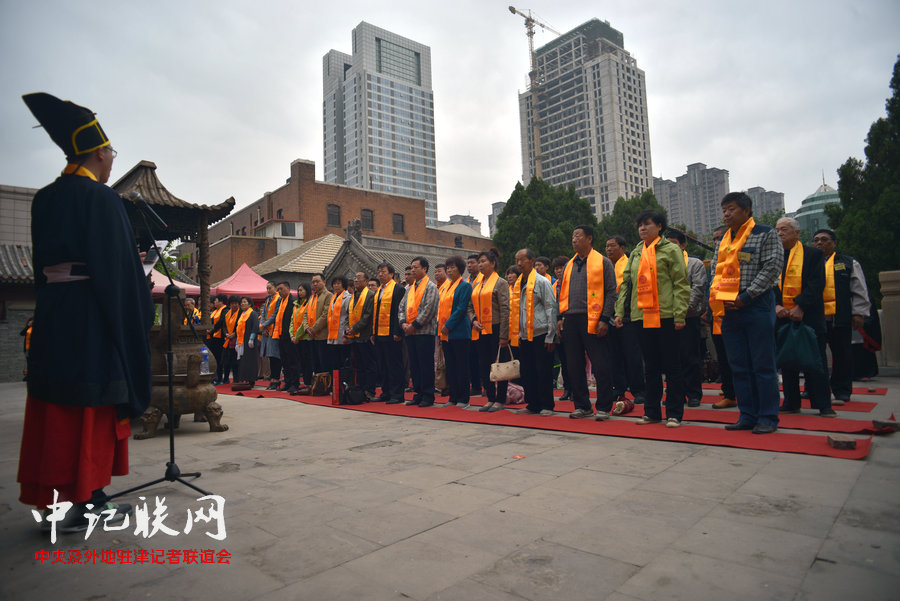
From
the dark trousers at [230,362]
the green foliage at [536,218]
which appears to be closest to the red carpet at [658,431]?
the dark trousers at [230,362]

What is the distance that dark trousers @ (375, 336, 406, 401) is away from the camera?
8.04 metres

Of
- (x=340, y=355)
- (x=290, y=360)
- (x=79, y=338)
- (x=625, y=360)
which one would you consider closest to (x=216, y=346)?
(x=290, y=360)

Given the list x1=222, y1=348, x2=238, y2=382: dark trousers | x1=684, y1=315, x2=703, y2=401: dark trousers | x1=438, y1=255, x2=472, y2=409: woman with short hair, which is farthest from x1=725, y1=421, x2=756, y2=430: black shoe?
x1=222, y1=348, x2=238, y2=382: dark trousers

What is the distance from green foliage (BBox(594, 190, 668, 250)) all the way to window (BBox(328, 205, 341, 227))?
21666mm

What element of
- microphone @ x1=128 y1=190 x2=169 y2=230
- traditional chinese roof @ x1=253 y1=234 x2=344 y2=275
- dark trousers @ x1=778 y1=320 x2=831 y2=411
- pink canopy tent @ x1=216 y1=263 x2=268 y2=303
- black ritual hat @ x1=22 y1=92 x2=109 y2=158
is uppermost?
traditional chinese roof @ x1=253 y1=234 x2=344 y2=275

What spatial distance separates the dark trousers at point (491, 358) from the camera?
6.89 metres

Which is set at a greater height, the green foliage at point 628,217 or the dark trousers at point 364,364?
the green foliage at point 628,217

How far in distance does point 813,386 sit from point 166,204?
913 centimetres

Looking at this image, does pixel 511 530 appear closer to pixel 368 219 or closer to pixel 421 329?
pixel 421 329

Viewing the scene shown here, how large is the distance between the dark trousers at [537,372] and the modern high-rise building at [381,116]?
4374 inches

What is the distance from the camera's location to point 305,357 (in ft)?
33.8

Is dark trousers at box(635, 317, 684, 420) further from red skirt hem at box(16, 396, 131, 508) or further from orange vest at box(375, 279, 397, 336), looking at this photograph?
red skirt hem at box(16, 396, 131, 508)

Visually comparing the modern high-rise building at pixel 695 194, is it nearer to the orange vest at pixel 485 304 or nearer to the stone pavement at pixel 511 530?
the orange vest at pixel 485 304

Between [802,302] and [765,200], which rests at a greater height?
[765,200]
